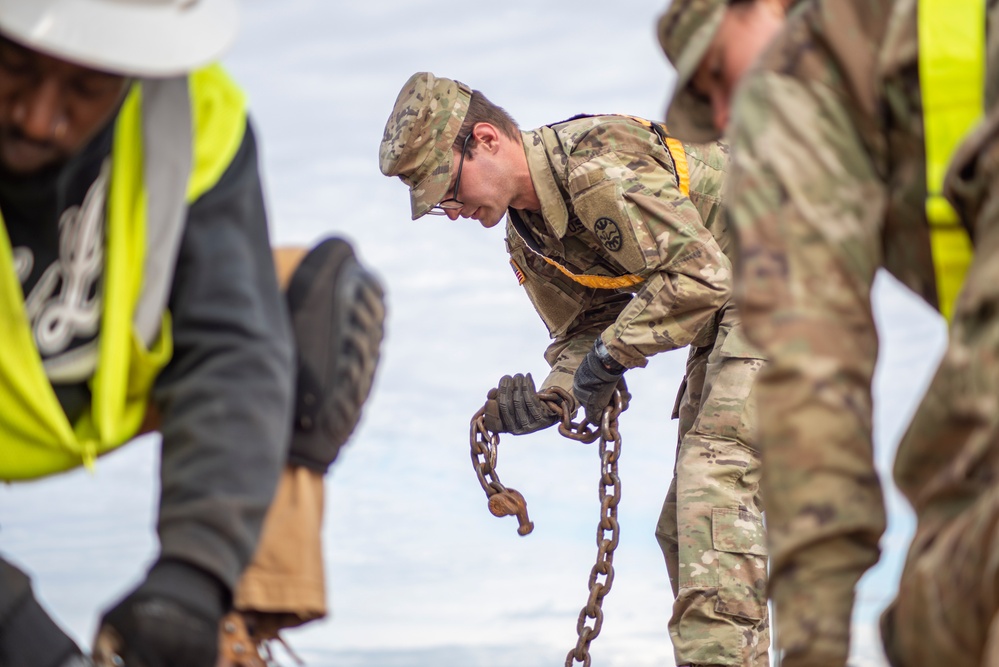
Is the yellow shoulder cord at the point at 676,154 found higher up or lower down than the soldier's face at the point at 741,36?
lower down

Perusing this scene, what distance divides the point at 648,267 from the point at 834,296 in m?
3.04

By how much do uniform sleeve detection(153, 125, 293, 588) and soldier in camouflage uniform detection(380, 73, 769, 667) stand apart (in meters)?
2.87

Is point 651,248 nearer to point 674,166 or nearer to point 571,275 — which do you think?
point 674,166

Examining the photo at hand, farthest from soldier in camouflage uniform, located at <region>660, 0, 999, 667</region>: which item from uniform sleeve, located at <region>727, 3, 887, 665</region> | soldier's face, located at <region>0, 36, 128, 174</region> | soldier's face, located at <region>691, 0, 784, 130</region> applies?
soldier's face, located at <region>0, 36, 128, 174</region>

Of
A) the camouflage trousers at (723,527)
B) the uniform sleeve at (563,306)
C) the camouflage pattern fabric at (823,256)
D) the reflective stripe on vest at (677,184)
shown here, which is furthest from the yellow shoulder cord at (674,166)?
the camouflage pattern fabric at (823,256)

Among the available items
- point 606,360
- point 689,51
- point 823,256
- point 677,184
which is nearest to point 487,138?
point 677,184

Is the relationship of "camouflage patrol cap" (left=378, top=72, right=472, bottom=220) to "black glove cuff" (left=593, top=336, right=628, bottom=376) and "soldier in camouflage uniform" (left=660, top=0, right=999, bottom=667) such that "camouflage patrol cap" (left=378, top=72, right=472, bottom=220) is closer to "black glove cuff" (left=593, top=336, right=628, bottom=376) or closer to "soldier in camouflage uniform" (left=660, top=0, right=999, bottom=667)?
"black glove cuff" (left=593, top=336, right=628, bottom=376)

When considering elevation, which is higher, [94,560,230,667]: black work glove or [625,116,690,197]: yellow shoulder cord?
[94,560,230,667]: black work glove

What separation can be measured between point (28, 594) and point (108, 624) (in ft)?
1.18

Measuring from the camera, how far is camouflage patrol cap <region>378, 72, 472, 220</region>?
552 cm

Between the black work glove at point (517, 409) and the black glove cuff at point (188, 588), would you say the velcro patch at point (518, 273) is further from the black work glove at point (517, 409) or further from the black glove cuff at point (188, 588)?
the black glove cuff at point (188, 588)

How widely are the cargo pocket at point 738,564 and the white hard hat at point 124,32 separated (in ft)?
10.3

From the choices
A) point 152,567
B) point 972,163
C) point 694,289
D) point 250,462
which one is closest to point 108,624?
point 152,567

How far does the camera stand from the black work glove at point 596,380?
520cm
